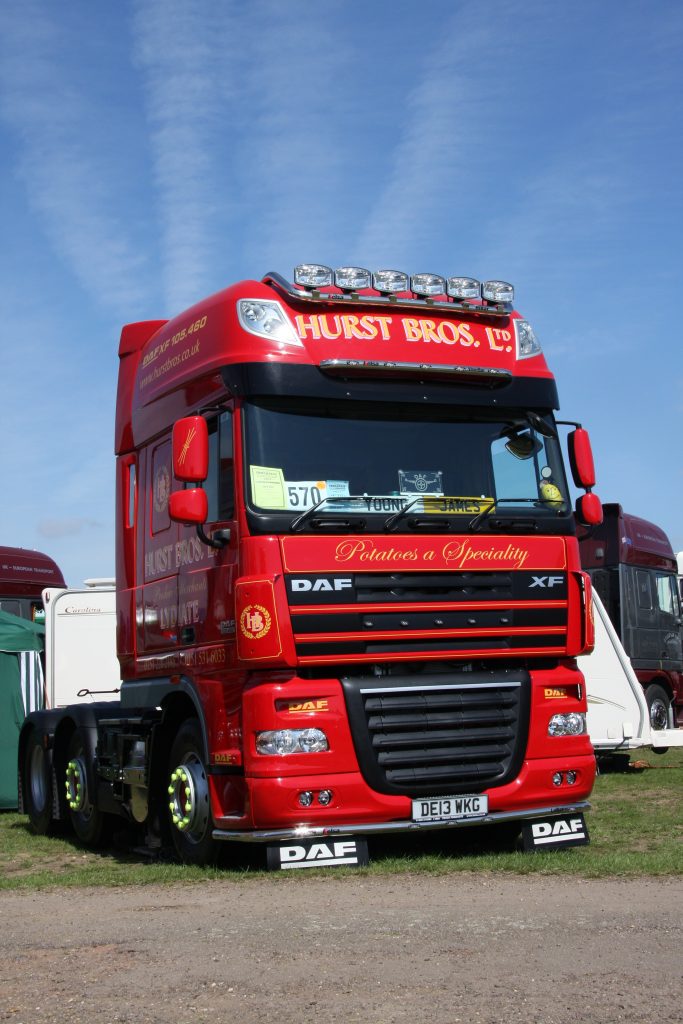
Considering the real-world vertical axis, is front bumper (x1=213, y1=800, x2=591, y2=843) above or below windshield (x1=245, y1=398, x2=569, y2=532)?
below

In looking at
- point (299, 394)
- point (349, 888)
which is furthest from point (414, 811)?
point (299, 394)

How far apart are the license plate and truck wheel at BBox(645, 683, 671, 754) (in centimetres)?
1178

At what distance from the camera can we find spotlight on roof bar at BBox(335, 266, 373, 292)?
29.5 ft

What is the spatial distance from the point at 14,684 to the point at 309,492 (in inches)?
306

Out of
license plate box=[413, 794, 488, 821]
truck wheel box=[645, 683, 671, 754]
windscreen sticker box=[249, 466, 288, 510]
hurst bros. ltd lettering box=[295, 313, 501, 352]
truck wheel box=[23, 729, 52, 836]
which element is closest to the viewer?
windscreen sticker box=[249, 466, 288, 510]

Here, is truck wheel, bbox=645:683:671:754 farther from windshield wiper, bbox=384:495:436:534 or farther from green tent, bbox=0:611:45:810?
windshield wiper, bbox=384:495:436:534

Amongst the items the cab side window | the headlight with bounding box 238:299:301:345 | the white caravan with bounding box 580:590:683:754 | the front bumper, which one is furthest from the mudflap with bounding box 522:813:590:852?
the white caravan with bounding box 580:590:683:754

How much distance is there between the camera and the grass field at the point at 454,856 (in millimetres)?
8500

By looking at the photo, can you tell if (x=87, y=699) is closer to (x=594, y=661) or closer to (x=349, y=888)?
(x=594, y=661)

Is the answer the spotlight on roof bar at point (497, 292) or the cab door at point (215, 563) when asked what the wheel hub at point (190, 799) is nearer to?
the cab door at point (215, 563)

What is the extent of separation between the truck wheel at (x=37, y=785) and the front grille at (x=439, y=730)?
483 centimetres

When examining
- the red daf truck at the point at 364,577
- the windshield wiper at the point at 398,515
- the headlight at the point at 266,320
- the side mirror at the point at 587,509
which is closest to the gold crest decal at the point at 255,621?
the red daf truck at the point at 364,577

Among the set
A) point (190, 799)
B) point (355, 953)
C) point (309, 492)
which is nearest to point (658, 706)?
point (190, 799)

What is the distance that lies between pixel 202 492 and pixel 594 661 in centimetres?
772
